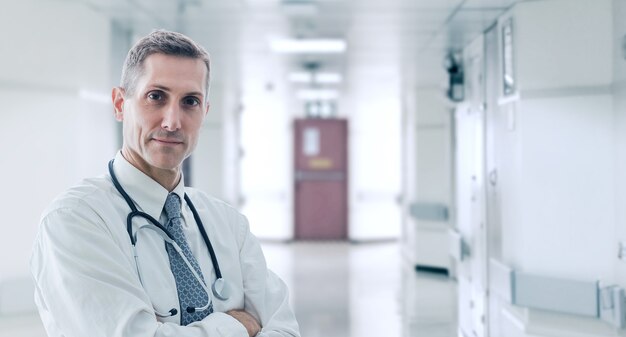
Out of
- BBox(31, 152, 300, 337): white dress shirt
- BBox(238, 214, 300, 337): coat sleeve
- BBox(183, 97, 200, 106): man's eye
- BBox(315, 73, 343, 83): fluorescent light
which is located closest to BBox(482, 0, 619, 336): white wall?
BBox(238, 214, 300, 337): coat sleeve

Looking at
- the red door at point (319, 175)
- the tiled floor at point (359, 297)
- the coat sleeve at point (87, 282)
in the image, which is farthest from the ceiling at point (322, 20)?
the red door at point (319, 175)

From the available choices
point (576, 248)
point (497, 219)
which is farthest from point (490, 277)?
point (576, 248)

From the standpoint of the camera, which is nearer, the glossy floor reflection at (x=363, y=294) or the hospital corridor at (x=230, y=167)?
the hospital corridor at (x=230, y=167)

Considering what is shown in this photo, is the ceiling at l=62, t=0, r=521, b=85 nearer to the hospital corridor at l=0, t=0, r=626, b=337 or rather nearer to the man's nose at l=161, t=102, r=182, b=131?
the hospital corridor at l=0, t=0, r=626, b=337

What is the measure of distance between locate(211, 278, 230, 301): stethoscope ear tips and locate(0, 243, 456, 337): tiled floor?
2.78m

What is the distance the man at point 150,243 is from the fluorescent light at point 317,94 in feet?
27.3

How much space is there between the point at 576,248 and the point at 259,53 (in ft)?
13.3

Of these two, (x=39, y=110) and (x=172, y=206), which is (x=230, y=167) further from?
(x=172, y=206)

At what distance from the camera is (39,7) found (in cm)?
404

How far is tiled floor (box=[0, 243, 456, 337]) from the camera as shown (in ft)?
17.6

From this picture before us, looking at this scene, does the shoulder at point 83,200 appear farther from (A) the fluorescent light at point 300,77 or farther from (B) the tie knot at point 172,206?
(A) the fluorescent light at point 300,77

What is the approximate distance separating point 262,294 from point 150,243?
16.9 inches

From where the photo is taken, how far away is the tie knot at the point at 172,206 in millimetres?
1735

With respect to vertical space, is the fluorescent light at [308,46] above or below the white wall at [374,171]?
above
